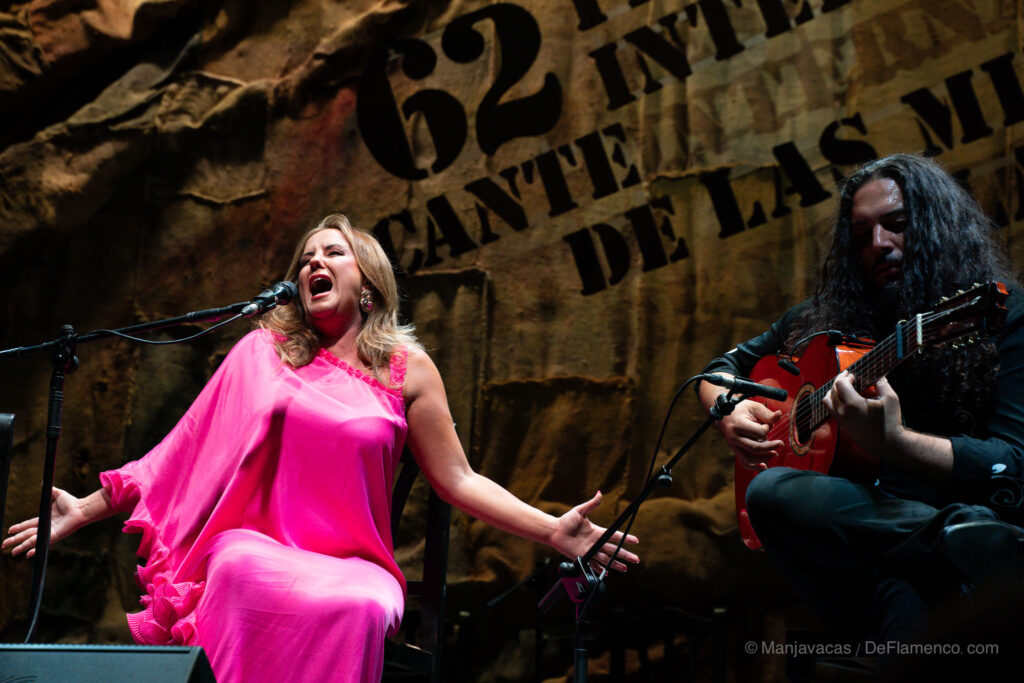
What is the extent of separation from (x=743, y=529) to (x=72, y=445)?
10.9 feet

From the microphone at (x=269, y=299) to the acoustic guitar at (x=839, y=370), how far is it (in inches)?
52.7

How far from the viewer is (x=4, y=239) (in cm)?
472

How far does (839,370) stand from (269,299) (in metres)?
1.48

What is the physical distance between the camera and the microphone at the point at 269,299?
7.87 ft

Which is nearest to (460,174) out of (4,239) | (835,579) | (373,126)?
(373,126)

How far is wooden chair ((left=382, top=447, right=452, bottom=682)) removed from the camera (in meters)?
2.57

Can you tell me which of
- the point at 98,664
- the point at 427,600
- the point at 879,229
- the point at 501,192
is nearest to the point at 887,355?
the point at 879,229

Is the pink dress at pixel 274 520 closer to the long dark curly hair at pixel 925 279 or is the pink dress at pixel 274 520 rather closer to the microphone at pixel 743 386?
the microphone at pixel 743 386

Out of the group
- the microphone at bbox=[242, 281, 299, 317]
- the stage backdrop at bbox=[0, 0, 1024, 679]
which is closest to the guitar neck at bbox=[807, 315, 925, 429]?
the microphone at bbox=[242, 281, 299, 317]

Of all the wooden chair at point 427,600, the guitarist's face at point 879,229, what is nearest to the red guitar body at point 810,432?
the guitarist's face at point 879,229

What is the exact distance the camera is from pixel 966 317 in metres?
2.12

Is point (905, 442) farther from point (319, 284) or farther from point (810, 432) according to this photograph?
point (319, 284)

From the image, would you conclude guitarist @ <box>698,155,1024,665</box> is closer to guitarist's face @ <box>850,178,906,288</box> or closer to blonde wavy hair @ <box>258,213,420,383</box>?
guitarist's face @ <box>850,178,906,288</box>

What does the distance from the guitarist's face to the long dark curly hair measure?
0.08ft
